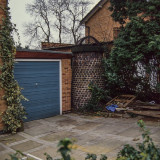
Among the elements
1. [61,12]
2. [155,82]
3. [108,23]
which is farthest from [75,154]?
[61,12]

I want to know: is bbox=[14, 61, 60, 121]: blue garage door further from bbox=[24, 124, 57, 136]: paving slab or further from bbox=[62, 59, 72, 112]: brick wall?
bbox=[24, 124, 57, 136]: paving slab

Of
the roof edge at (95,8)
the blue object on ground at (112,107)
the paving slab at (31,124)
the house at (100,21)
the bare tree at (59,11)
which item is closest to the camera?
the paving slab at (31,124)

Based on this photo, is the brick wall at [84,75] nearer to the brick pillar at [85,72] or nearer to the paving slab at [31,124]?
the brick pillar at [85,72]

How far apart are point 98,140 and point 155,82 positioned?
5.36 m

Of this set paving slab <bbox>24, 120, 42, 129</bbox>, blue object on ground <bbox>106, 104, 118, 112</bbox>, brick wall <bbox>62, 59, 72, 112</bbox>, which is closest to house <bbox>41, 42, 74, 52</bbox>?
brick wall <bbox>62, 59, 72, 112</bbox>

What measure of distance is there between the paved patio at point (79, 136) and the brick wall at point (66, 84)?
1.09 metres

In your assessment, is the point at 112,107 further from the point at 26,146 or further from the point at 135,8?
the point at 26,146

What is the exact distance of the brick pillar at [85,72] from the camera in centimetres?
1038

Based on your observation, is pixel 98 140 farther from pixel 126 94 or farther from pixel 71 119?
pixel 126 94

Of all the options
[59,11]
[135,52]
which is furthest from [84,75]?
[59,11]

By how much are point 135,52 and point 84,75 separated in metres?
2.79

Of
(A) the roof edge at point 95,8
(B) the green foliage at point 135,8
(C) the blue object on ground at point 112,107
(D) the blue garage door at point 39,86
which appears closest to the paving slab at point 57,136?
(D) the blue garage door at point 39,86

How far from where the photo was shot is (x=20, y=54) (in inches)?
327

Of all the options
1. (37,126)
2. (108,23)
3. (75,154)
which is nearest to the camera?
(75,154)
